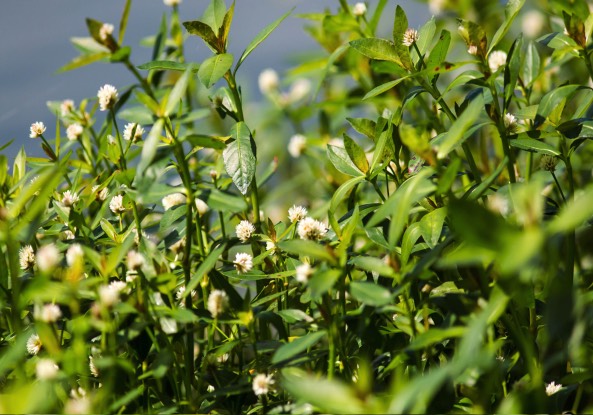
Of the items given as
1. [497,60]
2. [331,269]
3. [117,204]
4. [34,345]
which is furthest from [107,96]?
[497,60]

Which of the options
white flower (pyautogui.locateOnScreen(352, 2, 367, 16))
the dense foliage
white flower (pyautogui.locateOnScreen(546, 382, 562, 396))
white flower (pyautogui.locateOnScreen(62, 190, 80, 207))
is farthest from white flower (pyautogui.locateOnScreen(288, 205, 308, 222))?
white flower (pyautogui.locateOnScreen(352, 2, 367, 16))

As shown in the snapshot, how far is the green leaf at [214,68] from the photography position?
0.96 meters

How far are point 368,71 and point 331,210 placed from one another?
905 millimetres

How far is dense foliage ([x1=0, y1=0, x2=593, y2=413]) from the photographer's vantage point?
0.62m

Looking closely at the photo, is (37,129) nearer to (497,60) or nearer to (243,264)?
(243,264)

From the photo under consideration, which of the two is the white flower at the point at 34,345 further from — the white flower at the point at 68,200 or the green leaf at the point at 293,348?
the green leaf at the point at 293,348

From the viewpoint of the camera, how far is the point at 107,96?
1092 mm

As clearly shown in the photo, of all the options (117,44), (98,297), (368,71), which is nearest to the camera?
(98,297)

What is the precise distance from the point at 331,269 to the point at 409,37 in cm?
43

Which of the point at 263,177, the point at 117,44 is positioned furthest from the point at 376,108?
the point at 117,44

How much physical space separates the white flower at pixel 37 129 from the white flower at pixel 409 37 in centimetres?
69

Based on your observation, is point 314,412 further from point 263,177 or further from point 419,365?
point 263,177

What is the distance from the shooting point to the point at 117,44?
2.81 ft

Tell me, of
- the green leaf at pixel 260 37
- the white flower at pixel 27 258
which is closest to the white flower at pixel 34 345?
the white flower at pixel 27 258
